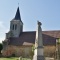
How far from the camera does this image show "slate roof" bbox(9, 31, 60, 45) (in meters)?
42.6

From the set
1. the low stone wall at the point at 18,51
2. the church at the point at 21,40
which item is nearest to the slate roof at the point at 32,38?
the church at the point at 21,40

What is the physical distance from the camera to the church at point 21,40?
140 feet

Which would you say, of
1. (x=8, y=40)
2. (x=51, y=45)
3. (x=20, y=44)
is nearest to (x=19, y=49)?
(x=20, y=44)

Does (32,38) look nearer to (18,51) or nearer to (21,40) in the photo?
(21,40)

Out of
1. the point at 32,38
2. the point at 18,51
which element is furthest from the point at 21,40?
the point at 18,51

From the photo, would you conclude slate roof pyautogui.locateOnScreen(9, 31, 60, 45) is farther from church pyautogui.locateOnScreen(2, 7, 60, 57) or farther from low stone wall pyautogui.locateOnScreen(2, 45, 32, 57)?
low stone wall pyautogui.locateOnScreen(2, 45, 32, 57)

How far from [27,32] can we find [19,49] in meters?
6.23

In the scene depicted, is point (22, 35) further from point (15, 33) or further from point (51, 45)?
point (51, 45)

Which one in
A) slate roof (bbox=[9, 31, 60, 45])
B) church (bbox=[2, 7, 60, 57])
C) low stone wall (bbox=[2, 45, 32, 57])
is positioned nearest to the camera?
slate roof (bbox=[9, 31, 60, 45])

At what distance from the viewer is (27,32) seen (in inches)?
1905

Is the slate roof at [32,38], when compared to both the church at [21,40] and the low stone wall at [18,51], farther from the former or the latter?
the low stone wall at [18,51]

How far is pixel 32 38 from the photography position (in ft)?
148

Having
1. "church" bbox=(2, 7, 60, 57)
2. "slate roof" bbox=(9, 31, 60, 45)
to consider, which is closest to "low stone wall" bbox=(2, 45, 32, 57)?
"church" bbox=(2, 7, 60, 57)

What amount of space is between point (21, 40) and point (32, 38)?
2.89m
